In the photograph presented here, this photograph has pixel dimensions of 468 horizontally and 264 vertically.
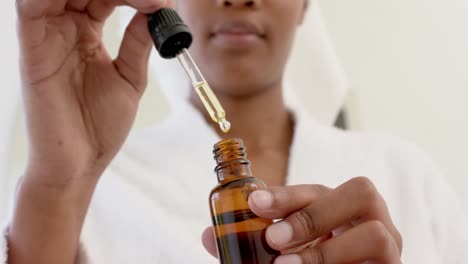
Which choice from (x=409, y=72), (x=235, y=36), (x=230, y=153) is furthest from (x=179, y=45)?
(x=409, y=72)

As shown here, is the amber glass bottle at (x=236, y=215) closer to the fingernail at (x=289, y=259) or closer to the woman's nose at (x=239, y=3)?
the fingernail at (x=289, y=259)

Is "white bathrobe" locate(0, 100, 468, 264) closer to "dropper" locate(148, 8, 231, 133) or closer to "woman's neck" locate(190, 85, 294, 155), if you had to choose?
"woman's neck" locate(190, 85, 294, 155)

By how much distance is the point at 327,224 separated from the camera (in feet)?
1.49

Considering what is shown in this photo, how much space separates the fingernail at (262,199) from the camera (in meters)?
0.41

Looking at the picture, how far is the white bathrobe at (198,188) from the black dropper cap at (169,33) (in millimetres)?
331

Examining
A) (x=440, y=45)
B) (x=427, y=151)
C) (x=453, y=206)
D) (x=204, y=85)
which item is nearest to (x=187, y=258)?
(x=204, y=85)

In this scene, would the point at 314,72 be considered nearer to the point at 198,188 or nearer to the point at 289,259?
the point at 198,188

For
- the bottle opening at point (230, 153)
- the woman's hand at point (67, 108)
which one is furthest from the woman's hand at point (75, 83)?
the bottle opening at point (230, 153)

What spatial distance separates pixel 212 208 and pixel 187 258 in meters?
0.33

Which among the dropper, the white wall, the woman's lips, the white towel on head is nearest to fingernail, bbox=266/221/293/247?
the dropper

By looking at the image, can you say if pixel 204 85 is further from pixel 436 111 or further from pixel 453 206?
pixel 436 111

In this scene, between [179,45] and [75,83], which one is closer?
[179,45]

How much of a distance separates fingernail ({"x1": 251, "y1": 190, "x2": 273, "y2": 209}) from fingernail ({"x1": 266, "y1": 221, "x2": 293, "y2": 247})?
0.06 ft

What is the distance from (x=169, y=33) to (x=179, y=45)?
21 mm
